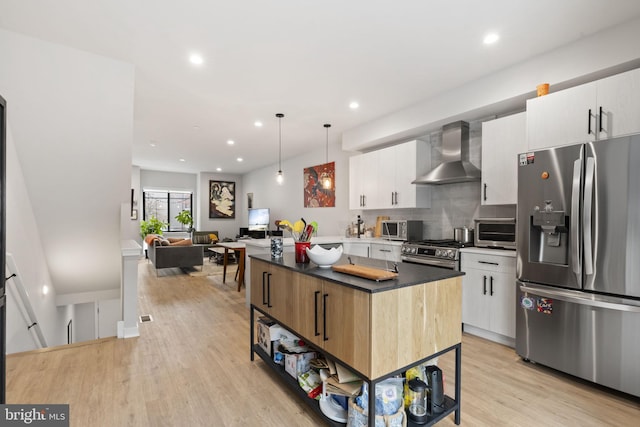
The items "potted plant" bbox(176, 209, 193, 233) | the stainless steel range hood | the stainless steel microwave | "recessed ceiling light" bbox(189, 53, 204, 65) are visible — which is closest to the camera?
"recessed ceiling light" bbox(189, 53, 204, 65)

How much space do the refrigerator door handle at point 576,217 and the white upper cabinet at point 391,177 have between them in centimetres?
197

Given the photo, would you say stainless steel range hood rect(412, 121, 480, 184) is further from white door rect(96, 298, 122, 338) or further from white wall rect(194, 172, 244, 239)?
white wall rect(194, 172, 244, 239)

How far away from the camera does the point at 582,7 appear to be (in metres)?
2.20

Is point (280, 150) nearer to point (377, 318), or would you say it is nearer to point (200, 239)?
point (200, 239)

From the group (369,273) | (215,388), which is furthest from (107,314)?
(369,273)

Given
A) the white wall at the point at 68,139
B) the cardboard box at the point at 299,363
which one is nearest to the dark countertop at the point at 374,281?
the cardboard box at the point at 299,363

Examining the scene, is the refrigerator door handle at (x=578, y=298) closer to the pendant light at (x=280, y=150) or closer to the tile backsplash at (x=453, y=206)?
the tile backsplash at (x=453, y=206)

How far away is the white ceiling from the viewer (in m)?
2.23

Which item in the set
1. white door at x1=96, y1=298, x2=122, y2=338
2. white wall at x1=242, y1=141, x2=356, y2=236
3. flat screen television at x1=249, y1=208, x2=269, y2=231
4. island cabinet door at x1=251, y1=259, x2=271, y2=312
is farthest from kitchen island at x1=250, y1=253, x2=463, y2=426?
flat screen television at x1=249, y1=208, x2=269, y2=231

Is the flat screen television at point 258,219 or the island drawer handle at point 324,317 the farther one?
the flat screen television at point 258,219

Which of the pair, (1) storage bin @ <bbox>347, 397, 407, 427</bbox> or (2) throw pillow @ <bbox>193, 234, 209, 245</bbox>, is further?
(2) throw pillow @ <bbox>193, 234, 209, 245</bbox>

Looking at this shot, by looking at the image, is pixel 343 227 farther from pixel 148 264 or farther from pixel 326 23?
pixel 148 264

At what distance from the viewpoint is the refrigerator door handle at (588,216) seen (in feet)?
7.55

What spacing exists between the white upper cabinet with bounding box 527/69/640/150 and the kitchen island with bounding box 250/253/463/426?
1763mm
